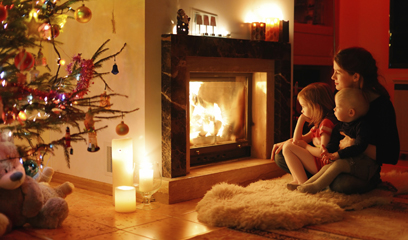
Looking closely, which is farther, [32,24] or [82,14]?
[82,14]

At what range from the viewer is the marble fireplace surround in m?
2.91

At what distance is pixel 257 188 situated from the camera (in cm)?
303

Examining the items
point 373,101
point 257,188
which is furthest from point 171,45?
point 373,101

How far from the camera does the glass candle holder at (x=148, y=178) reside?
272 cm

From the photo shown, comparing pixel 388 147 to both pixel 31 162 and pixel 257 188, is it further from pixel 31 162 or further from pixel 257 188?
pixel 31 162

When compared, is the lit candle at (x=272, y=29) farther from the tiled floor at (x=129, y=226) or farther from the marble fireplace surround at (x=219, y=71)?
the tiled floor at (x=129, y=226)

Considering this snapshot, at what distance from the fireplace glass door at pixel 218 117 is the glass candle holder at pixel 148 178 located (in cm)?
55

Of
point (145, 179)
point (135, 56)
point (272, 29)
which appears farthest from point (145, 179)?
point (272, 29)

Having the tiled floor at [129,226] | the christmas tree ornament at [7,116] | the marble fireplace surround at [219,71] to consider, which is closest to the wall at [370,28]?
the marble fireplace surround at [219,71]

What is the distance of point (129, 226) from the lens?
7.84 ft

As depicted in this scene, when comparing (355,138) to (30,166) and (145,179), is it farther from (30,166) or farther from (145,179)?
(30,166)

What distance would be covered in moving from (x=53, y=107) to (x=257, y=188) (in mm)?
1441

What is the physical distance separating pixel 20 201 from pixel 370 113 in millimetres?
2039

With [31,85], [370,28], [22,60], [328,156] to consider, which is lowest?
[328,156]
